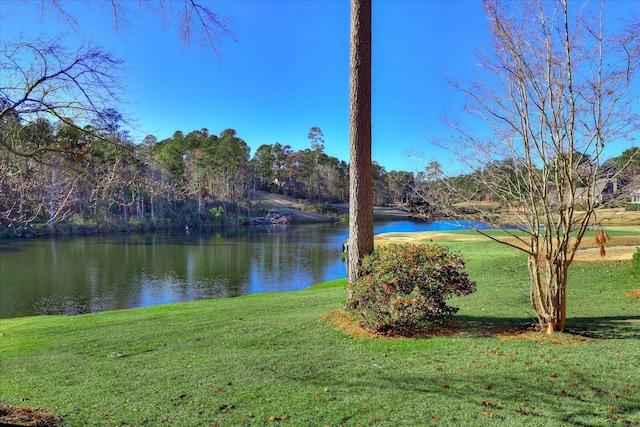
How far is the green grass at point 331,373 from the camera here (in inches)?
130

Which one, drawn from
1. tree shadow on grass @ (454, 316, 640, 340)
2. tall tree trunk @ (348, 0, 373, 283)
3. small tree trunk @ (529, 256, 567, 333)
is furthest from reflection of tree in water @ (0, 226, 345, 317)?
small tree trunk @ (529, 256, 567, 333)

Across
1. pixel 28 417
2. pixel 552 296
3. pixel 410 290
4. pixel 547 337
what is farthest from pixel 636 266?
pixel 28 417

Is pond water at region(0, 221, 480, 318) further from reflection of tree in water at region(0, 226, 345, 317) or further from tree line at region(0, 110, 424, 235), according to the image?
tree line at region(0, 110, 424, 235)

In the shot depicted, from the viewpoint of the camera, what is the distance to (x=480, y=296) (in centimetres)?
882

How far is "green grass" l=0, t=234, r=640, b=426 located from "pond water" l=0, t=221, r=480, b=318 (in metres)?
7.87

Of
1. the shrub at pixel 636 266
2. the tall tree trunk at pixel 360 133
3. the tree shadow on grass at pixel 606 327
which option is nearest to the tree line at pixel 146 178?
the tall tree trunk at pixel 360 133

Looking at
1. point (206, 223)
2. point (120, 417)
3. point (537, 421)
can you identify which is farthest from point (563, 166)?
point (206, 223)

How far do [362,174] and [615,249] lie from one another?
1165 centimetres

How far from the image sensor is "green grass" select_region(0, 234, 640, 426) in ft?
10.8

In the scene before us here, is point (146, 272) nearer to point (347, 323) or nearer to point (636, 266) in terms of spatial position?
point (347, 323)

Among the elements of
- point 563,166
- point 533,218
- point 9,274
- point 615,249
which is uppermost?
point 563,166

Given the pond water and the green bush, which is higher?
the green bush

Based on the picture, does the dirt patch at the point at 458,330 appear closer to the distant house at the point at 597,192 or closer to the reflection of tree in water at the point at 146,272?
the distant house at the point at 597,192

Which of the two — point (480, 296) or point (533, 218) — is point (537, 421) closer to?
point (533, 218)
